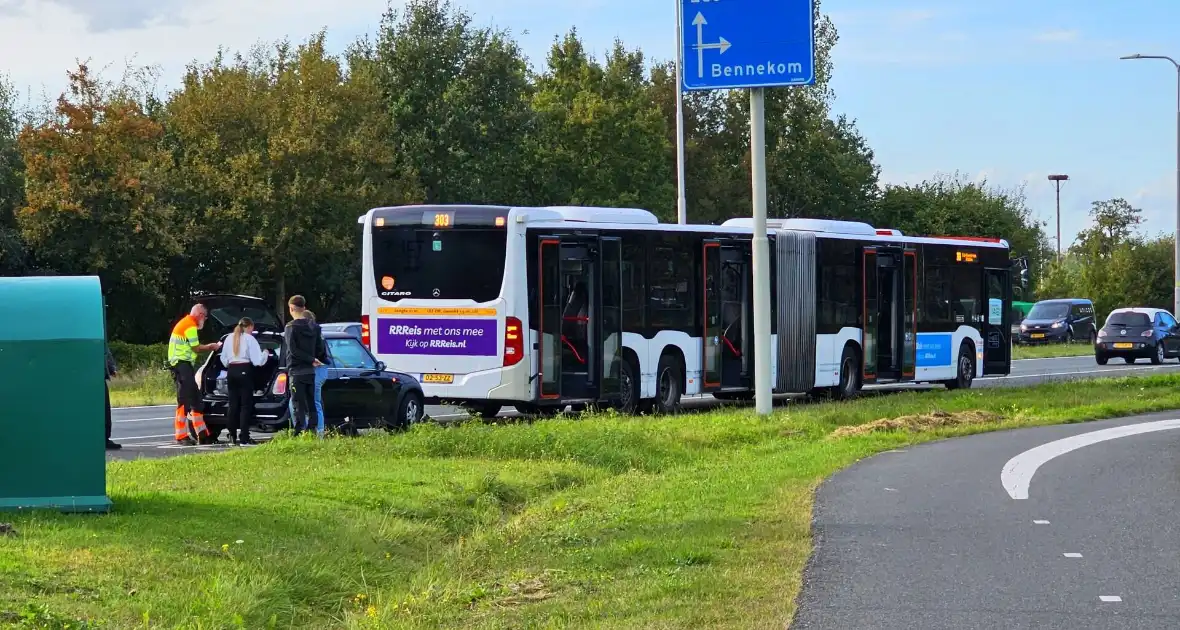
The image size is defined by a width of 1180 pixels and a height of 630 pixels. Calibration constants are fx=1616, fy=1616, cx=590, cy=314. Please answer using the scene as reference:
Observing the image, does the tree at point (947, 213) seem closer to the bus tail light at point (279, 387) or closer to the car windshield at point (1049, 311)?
the car windshield at point (1049, 311)

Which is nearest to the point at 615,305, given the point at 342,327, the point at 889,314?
the point at 342,327

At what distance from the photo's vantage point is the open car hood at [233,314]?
23391mm

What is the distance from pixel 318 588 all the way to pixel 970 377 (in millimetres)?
23498

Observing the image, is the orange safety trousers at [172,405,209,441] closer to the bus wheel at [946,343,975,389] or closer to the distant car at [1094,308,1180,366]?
the bus wheel at [946,343,975,389]

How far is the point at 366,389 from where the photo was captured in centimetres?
1966

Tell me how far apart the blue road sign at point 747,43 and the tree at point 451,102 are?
102 ft

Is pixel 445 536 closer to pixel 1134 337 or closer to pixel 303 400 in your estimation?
pixel 303 400

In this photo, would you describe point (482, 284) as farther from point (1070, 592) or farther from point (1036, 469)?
point (1070, 592)

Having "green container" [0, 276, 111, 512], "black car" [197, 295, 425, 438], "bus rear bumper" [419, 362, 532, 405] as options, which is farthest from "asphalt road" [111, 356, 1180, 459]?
"green container" [0, 276, 111, 512]

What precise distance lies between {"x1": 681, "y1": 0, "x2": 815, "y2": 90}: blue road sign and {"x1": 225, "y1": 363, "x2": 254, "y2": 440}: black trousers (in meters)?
6.58

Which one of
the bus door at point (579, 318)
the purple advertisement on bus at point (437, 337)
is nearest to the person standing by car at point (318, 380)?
the purple advertisement on bus at point (437, 337)

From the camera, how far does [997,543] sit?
10.2 metres

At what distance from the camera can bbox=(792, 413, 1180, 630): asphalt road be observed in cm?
789

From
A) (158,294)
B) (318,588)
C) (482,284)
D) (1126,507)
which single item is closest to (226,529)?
(318,588)
